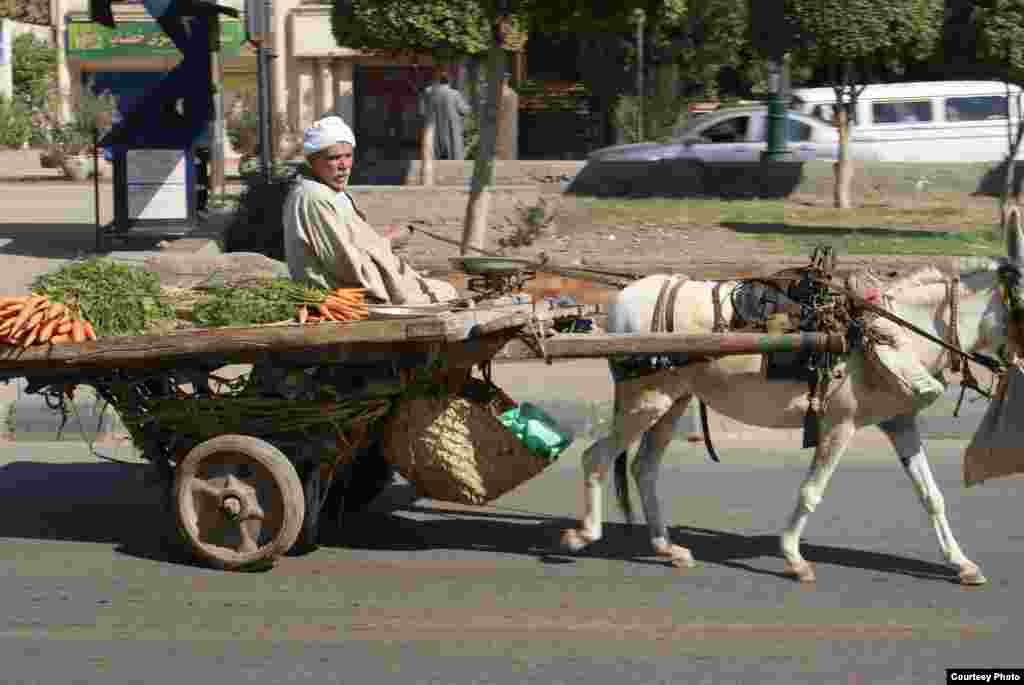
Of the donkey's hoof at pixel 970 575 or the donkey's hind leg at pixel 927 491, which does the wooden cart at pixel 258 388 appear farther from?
the donkey's hoof at pixel 970 575

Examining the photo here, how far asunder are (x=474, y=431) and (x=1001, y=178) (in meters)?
14.2

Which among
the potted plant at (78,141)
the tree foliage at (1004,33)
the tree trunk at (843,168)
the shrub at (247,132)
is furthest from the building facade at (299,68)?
the tree foliage at (1004,33)

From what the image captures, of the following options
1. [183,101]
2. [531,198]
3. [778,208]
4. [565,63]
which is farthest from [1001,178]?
[565,63]

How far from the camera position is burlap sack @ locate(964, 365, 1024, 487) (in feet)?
21.6

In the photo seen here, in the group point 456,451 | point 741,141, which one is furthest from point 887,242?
point 456,451

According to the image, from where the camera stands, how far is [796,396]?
689 centimetres

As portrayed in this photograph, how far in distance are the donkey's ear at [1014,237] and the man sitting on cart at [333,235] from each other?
2565mm

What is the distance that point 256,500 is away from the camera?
6.89m

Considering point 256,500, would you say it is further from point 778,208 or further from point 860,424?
point 778,208

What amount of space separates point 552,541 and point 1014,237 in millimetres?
2592

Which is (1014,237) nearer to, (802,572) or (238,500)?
(802,572)

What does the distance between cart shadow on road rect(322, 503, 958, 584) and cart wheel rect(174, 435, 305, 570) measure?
659mm

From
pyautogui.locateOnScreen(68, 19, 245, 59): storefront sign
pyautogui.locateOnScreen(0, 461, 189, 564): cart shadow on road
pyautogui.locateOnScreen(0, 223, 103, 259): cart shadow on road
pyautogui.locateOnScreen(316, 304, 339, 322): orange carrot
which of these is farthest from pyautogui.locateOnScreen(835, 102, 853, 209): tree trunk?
pyautogui.locateOnScreen(68, 19, 245, 59): storefront sign

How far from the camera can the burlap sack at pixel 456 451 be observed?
685 cm
